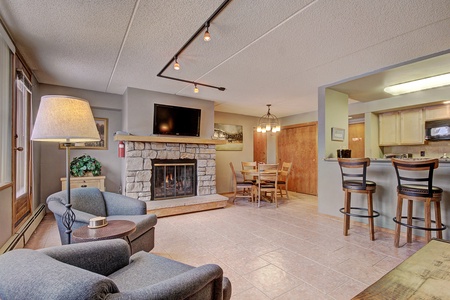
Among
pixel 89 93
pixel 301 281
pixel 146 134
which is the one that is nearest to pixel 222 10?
pixel 301 281

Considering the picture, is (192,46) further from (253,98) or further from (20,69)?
(253,98)

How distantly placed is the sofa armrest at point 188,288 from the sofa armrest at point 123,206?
1658 mm

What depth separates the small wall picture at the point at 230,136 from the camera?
20.9 ft

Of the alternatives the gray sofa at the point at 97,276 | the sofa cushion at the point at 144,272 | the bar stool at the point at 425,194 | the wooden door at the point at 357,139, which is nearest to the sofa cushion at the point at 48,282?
the gray sofa at the point at 97,276

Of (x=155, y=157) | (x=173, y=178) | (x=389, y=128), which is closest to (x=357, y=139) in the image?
(x=389, y=128)

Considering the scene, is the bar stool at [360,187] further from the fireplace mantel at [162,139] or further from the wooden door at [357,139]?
the wooden door at [357,139]

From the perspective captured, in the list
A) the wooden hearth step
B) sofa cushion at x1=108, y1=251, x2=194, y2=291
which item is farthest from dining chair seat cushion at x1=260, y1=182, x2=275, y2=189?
sofa cushion at x1=108, y1=251, x2=194, y2=291

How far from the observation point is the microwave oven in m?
4.12

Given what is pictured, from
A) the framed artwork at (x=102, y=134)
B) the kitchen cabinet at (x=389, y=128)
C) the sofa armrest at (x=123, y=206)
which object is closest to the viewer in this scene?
the sofa armrest at (x=123, y=206)

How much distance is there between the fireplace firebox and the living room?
0.63 metres

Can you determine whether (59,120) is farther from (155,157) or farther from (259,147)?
(259,147)

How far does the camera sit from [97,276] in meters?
0.75

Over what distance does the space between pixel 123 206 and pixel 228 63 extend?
7.58ft

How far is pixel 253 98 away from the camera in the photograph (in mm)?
4992
